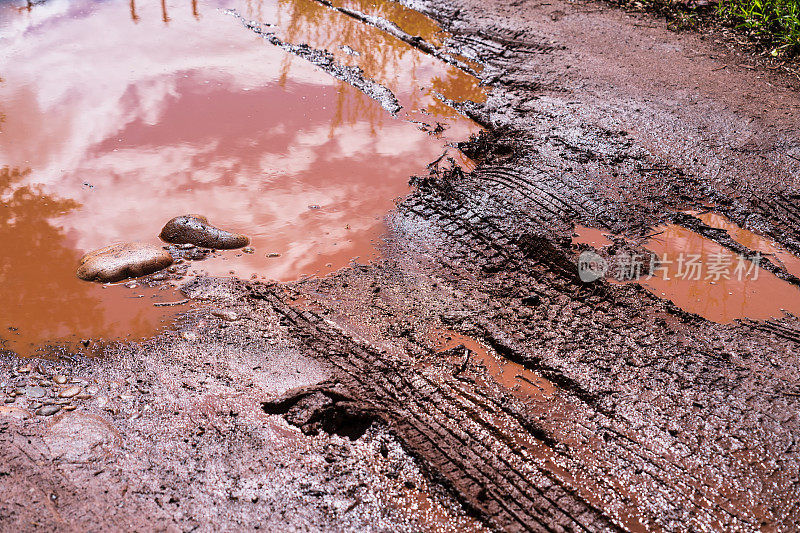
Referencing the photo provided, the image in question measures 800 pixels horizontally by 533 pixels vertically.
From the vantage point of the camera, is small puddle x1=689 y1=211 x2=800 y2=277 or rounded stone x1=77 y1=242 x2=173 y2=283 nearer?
rounded stone x1=77 y1=242 x2=173 y2=283

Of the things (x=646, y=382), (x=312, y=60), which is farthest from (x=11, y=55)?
(x=646, y=382)

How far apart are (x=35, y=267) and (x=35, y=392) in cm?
112

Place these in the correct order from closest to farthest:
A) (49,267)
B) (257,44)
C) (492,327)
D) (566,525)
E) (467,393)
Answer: (566,525) < (467,393) < (492,327) < (49,267) < (257,44)

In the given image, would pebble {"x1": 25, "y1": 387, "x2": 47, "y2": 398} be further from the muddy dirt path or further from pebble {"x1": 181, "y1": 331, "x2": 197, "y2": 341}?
pebble {"x1": 181, "y1": 331, "x2": 197, "y2": 341}

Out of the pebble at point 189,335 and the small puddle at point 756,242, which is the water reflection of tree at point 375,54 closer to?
the small puddle at point 756,242

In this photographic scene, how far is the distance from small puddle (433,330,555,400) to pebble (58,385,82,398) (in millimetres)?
1725

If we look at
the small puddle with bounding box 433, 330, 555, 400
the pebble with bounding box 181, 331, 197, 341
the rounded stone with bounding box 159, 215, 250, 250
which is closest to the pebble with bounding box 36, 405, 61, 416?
the pebble with bounding box 181, 331, 197, 341

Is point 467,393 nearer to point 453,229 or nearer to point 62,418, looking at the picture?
point 453,229

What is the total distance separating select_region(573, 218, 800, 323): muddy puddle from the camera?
350cm

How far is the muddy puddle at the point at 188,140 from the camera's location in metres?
3.74

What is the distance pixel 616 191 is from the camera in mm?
4270

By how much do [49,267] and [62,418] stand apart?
1.31 m

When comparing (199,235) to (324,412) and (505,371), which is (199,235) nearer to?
(324,412)

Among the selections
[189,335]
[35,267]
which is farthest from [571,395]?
[35,267]
